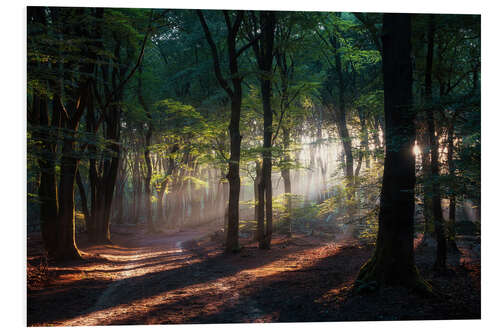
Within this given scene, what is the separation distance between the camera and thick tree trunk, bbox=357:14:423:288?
13.9 feet

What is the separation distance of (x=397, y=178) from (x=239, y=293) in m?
2.88

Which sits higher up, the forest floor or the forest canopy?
the forest canopy

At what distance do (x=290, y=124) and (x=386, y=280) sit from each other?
748 centimetres

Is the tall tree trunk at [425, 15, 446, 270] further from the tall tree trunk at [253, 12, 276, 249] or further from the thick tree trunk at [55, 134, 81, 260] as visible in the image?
the thick tree trunk at [55, 134, 81, 260]

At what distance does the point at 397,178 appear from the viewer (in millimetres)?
4359

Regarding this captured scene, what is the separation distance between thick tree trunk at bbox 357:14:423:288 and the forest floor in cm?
28

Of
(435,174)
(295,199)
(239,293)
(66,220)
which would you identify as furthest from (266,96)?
(66,220)

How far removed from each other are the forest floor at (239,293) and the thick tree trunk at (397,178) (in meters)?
0.28

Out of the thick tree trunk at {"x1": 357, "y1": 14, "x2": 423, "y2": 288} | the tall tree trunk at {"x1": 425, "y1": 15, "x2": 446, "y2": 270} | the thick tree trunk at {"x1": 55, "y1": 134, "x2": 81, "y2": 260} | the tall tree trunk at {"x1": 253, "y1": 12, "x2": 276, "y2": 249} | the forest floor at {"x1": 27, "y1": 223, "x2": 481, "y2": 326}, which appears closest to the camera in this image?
the forest floor at {"x1": 27, "y1": 223, "x2": 481, "y2": 326}

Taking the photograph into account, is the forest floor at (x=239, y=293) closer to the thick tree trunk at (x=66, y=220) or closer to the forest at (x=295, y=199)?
the forest at (x=295, y=199)

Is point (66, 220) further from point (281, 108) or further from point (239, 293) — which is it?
point (281, 108)

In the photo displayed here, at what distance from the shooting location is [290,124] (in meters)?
11.1

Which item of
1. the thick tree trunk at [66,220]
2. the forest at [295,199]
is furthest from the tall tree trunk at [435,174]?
the thick tree trunk at [66,220]

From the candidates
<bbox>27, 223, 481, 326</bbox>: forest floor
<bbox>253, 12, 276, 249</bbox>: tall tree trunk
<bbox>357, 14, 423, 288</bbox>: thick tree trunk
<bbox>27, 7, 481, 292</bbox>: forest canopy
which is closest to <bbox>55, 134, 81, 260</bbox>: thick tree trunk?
<bbox>27, 7, 481, 292</bbox>: forest canopy
